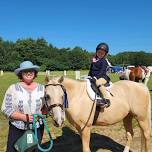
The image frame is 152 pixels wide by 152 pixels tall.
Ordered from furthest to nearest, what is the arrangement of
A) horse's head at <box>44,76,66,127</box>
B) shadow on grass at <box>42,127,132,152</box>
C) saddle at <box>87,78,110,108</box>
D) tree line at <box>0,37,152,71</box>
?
tree line at <box>0,37,152,71</box>, shadow on grass at <box>42,127,132,152</box>, saddle at <box>87,78,110,108</box>, horse's head at <box>44,76,66,127</box>

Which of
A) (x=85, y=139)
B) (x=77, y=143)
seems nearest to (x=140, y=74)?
(x=77, y=143)

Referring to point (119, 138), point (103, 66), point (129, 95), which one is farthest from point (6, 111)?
point (119, 138)

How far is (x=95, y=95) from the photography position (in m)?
6.27

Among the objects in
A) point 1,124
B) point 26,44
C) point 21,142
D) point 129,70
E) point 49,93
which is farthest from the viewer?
point 26,44

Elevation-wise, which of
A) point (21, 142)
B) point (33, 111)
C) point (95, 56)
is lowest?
point (21, 142)

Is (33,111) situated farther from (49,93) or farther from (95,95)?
(95,95)

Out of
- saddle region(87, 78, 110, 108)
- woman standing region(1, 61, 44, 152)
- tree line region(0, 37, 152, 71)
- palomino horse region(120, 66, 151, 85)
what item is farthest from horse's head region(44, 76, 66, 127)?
tree line region(0, 37, 152, 71)

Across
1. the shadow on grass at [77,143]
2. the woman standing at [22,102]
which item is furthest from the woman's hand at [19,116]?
the shadow on grass at [77,143]

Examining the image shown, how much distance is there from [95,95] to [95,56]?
3.12 feet

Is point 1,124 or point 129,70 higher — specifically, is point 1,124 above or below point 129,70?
below

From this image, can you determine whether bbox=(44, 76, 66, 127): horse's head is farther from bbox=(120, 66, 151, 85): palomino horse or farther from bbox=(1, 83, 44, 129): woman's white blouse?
bbox=(120, 66, 151, 85): palomino horse

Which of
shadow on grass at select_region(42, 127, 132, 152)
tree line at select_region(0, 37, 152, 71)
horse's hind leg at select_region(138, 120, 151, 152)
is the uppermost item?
tree line at select_region(0, 37, 152, 71)

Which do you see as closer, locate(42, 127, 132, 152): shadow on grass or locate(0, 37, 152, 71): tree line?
locate(42, 127, 132, 152): shadow on grass

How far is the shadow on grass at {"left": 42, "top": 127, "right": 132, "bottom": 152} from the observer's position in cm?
757
